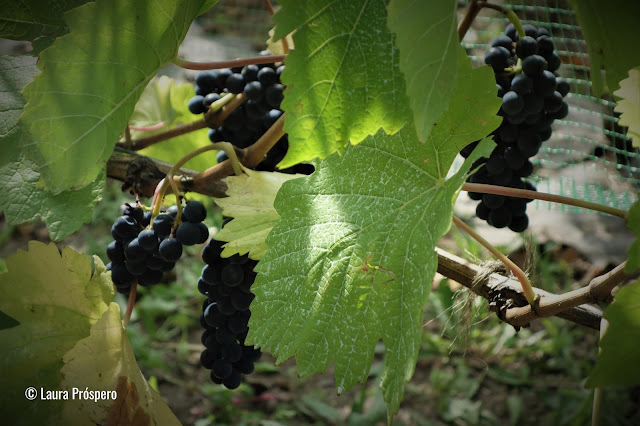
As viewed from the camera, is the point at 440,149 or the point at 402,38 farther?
the point at 440,149

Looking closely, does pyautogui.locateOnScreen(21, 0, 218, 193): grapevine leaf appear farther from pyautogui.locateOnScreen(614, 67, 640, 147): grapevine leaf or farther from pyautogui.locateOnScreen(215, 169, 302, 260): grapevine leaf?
pyautogui.locateOnScreen(614, 67, 640, 147): grapevine leaf

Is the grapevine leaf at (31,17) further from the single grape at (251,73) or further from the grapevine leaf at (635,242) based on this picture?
the grapevine leaf at (635,242)

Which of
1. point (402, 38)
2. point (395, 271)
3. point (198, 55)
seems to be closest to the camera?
point (402, 38)

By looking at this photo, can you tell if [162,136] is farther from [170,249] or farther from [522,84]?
[522,84]

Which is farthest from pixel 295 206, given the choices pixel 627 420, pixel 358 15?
pixel 627 420

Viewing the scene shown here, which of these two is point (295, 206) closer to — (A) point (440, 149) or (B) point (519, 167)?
(A) point (440, 149)

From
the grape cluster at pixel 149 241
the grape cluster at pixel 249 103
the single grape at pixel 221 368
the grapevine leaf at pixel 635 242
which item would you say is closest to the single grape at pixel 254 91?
the grape cluster at pixel 249 103

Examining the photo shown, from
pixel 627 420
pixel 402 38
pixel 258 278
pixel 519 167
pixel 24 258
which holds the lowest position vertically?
pixel 627 420

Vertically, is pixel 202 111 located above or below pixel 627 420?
above
